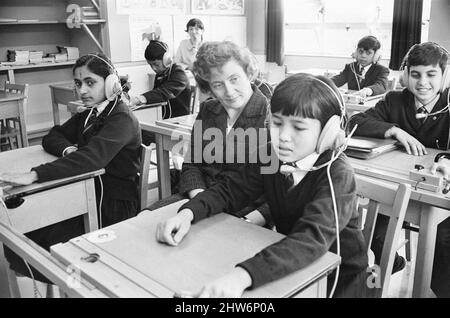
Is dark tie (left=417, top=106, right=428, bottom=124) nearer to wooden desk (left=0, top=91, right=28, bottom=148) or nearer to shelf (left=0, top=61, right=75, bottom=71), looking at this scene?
wooden desk (left=0, top=91, right=28, bottom=148)

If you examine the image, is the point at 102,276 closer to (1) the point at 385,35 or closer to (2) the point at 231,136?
(2) the point at 231,136

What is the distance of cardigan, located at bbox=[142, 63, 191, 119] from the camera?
3.62 m

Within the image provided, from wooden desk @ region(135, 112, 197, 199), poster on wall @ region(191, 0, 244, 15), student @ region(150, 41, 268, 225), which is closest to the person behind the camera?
student @ region(150, 41, 268, 225)

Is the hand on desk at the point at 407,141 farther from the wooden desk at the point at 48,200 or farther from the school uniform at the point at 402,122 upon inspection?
the wooden desk at the point at 48,200

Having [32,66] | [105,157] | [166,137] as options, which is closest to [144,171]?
[105,157]

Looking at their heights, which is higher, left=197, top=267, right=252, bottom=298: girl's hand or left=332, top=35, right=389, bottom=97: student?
left=332, top=35, right=389, bottom=97: student

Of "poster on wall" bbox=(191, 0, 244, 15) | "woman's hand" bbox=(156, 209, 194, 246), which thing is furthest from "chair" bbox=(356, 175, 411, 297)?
"poster on wall" bbox=(191, 0, 244, 15)

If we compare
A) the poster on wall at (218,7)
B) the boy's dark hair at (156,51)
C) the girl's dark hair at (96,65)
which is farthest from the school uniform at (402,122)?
the poster on wall at (218,7)

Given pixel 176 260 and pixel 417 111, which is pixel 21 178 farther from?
pixel 417 111

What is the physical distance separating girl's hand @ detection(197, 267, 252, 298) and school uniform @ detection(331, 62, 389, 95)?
325 centimetres

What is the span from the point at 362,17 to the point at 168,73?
3182 millimetres

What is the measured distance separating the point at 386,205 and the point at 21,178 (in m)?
1.29

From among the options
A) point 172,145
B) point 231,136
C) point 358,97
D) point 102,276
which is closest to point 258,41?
point 358,97

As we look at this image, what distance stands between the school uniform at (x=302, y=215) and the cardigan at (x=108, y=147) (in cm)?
75
